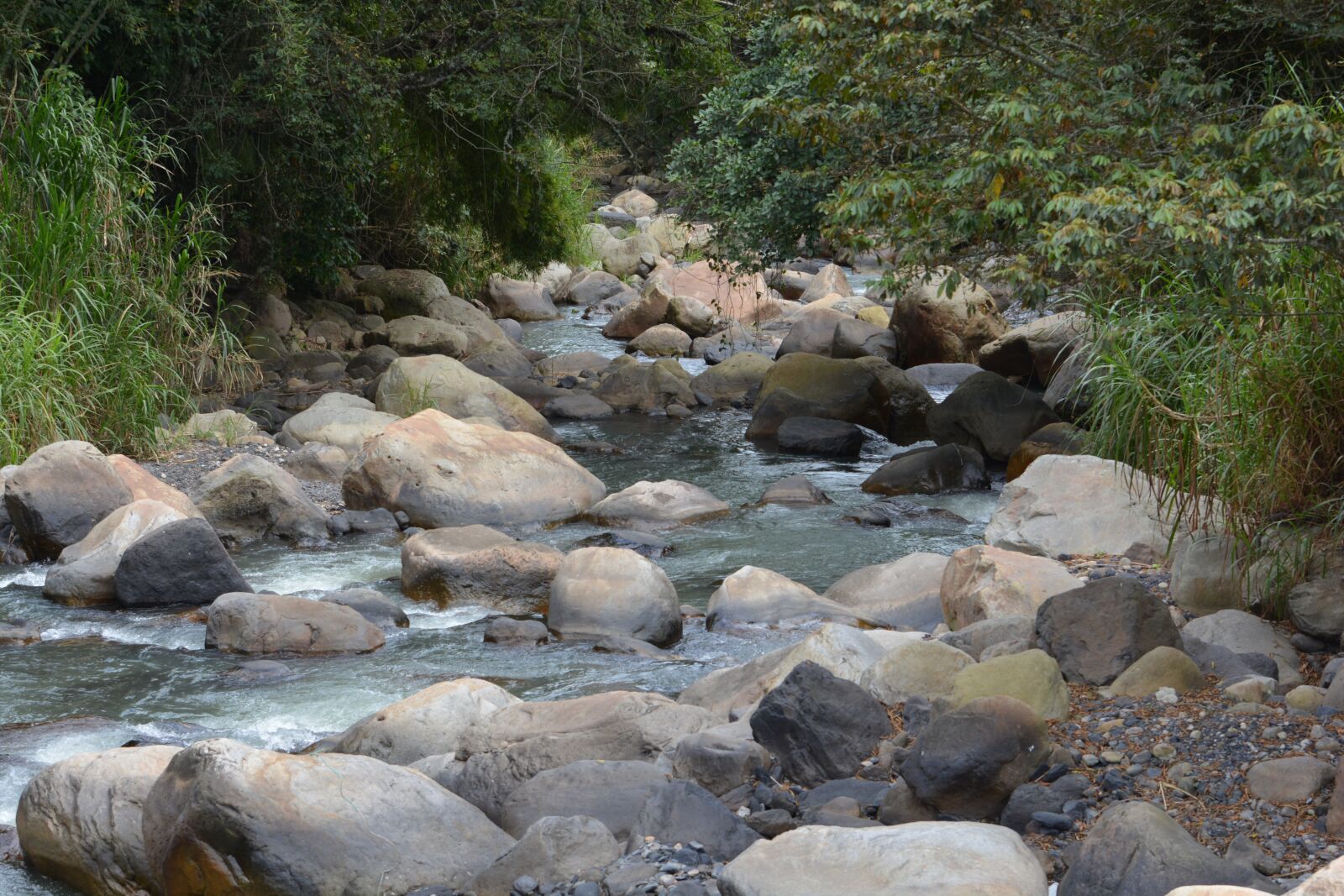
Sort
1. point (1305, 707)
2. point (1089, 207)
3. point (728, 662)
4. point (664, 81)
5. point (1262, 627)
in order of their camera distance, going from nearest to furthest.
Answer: point (1089, 207)
point (1305, 707)
point (1262, 627)
point (728, 662)
point (664, 81)

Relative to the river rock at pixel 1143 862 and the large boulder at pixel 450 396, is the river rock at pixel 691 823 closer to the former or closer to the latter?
the river rock at pixel 1143 862

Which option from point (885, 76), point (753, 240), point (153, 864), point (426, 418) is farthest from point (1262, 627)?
point (753, 240)

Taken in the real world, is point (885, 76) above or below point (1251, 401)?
above

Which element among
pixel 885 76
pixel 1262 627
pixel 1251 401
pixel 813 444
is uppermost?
pixel 885 76

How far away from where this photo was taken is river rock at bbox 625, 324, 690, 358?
59.8ft

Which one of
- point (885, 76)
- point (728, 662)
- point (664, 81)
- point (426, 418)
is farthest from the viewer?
point (664, 81)

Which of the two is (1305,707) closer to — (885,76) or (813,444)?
(885,76)

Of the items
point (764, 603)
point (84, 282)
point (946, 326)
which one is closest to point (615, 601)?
point (764, 603)

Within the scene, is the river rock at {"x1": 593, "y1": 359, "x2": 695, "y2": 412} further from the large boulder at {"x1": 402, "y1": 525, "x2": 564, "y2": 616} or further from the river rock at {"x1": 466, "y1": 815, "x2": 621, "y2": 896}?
the river rock at {"x1": 466, "y1": 815, "x2": 621, "y2": 896}

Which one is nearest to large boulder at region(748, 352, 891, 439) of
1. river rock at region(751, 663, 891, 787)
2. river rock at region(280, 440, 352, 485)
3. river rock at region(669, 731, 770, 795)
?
river rock at region(280, 440, 352, 485)

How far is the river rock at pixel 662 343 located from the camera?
→ 18234 mm

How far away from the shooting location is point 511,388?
14734 millimetres

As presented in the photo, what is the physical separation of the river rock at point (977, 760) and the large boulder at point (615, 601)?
3.03 meters

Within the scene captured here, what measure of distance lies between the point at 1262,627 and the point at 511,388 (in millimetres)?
10205
